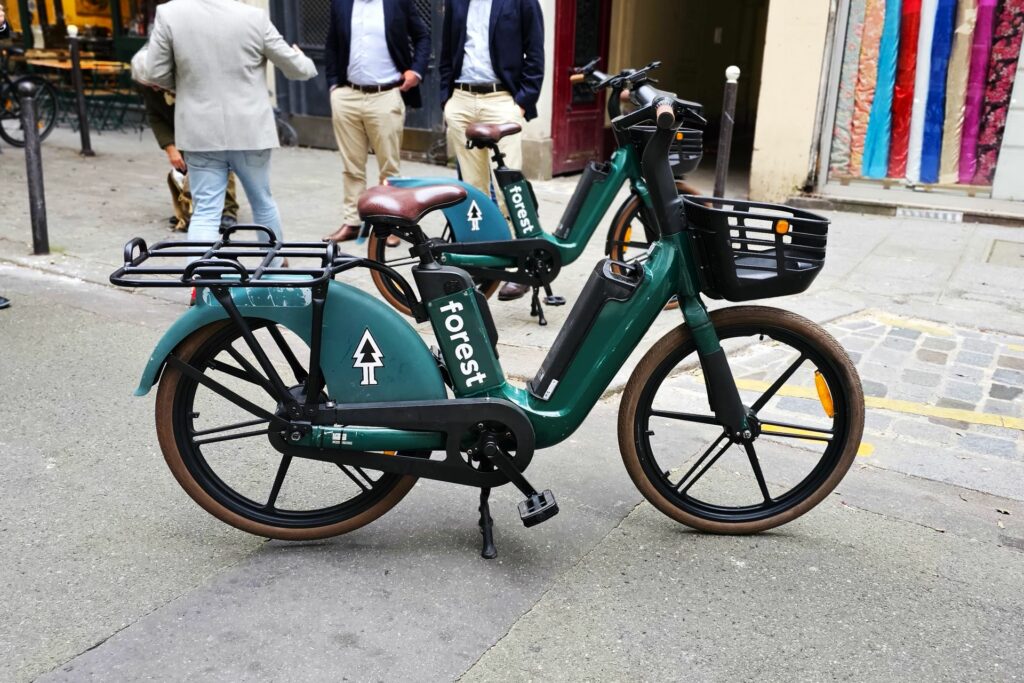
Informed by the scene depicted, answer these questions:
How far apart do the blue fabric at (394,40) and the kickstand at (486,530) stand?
4982 mm

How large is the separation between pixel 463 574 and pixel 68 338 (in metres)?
3.31

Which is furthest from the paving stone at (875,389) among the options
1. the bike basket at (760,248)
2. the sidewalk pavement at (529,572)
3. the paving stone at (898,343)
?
the bike basket at (760,248)

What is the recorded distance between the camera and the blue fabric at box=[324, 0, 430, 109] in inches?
283

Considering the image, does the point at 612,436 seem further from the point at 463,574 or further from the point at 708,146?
the point at 708,146

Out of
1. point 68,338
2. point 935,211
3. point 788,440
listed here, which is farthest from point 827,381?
point 935,211

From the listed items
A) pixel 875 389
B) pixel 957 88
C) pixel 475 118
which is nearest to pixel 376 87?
pixel 475 118

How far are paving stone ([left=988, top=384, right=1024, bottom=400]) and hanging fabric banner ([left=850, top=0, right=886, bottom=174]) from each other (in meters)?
4.79

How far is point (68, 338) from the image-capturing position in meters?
5.21

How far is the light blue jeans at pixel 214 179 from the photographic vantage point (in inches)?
226

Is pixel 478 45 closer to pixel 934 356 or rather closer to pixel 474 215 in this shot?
pixel 474 215

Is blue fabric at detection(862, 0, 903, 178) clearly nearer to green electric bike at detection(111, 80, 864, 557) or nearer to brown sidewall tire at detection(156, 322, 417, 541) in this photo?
green electric bike at detection(111, 80, 864, 557)

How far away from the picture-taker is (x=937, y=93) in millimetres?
8664

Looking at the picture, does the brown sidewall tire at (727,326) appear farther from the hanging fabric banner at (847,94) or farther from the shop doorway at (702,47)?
the shop doorway at (702,47)

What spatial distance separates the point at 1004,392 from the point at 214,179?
474 cm
